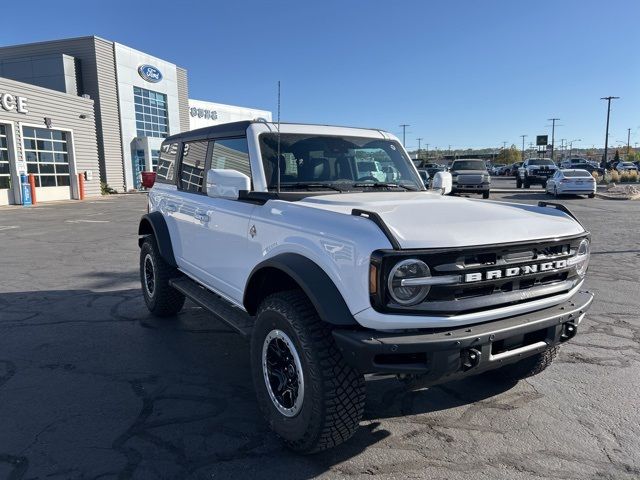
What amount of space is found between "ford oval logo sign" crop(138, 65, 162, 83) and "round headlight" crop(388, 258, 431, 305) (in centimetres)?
3492

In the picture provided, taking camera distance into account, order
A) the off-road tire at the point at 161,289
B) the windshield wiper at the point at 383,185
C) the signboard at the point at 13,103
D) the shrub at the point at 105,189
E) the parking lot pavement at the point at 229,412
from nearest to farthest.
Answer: the parking lot pavement at the point at 229,412
the windshield wiper at the point at 383,185
the off-road tire at the point at 161,289
the signboard at the point at 13,103
the shrub at the point at 105,189

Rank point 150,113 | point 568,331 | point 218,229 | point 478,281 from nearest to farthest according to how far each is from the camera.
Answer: point 478,281, point 568,331, point 218,229, point 150,113

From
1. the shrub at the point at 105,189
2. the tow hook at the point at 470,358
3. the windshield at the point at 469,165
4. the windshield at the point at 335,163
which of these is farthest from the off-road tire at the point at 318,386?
the shrub at the point at 105,189

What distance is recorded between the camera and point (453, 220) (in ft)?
9.23

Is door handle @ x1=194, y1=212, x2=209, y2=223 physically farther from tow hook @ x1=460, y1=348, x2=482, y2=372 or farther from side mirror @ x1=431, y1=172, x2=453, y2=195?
tow hook @ x1=460, y1=348, x2=482, y2=372

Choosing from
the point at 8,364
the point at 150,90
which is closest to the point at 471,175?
the point at 8,364

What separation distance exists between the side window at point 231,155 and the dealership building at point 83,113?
72.0 ft

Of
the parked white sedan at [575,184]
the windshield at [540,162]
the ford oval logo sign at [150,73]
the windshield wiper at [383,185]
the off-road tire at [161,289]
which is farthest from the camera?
the ford oval logo sign at [150,73]

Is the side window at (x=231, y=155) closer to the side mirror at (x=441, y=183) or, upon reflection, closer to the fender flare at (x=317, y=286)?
the fender flare at (x=317, y=286)

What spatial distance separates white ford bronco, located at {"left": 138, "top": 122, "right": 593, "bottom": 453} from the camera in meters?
2.46

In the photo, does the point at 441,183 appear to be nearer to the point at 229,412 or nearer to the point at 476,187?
the point at 229,412

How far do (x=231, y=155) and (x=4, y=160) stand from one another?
22705 millimetres

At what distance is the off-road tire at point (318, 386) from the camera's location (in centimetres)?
257

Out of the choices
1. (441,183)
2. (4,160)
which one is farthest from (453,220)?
(4,160)
